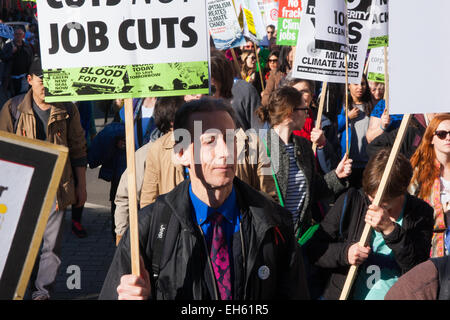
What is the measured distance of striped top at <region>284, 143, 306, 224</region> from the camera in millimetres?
4648

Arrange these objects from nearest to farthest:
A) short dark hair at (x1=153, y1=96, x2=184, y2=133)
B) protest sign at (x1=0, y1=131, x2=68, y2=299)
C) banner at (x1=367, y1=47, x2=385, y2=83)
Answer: protest sign at (x1=0, y1=131, x2=68, y2=299), short dark hair at (x1=153, y1=96, x2=184, y2=133), banner at (x1=367, y1=47, x2=385, y2=83)

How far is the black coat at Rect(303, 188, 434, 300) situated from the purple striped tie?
124cm

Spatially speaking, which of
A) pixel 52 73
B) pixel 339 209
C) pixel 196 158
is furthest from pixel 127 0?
pixel 339 209

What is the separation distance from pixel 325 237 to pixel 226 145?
4.82ft

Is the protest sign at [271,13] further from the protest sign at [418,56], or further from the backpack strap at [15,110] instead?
the protest sign at [418,56]

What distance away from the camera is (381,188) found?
336 cm

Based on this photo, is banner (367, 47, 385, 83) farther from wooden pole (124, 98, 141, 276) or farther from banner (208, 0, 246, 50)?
wooden pole (124, 98, 141, 276)

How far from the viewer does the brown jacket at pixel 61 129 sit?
5.25 metres

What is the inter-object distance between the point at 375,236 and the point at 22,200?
2.22 metres

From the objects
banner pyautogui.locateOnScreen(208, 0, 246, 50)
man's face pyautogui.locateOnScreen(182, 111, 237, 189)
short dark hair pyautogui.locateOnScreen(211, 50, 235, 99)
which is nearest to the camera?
man's face pyautogui.locateOnScreen(182, 111, 237, 189)

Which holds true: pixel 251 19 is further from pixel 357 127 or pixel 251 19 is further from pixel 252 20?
pixel 357 127

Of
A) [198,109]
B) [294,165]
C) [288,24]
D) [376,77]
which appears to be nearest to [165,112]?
[294,165]

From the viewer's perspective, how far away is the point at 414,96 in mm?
3148

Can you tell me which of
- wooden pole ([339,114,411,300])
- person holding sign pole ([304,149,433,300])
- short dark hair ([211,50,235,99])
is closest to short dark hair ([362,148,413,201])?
person holding sign pole ([304,149,433,300])
